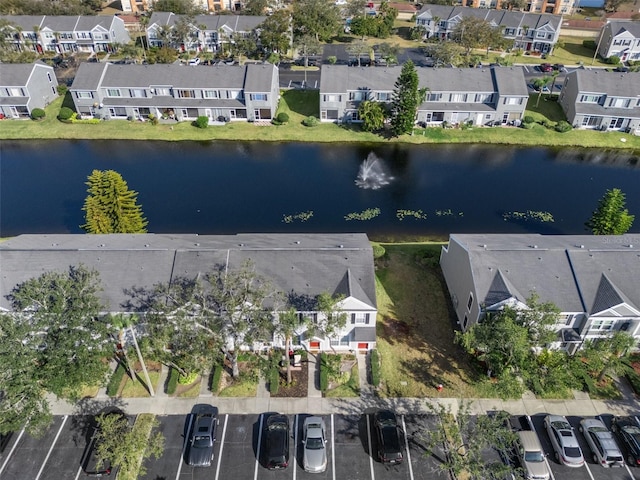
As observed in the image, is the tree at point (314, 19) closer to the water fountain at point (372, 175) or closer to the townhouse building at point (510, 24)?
the townhouse building at point (510, 24)

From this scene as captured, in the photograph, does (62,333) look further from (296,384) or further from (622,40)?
(622,40)

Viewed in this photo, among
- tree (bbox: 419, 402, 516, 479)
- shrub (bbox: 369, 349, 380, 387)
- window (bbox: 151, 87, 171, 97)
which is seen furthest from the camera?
window (bbox: 151, 87, 171, 97)

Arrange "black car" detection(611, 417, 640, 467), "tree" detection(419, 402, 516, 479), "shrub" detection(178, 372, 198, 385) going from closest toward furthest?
"tree" detection(419, 402, 516, 479) → "black car" detection(611, 417, 640, 467) → "shrub" detection(178, 372, 198, 385)

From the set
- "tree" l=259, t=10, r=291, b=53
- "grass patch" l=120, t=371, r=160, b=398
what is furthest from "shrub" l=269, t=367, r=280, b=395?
"tree" l=259, t=10, r=291, b=53

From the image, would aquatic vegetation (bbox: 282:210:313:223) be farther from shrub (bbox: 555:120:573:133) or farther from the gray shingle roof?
shrub (bbox: 555:120:573:133)

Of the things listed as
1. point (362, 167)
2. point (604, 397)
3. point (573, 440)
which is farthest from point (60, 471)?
point (362, 167)

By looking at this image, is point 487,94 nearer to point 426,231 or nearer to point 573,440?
point 426,231
